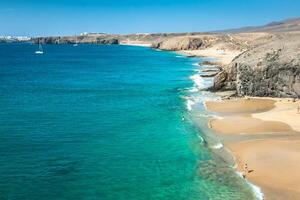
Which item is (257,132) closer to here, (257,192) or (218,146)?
(218,146)

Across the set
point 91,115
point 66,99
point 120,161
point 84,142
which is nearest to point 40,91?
point 66,99

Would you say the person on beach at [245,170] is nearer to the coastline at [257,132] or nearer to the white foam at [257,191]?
the coastline at [257,132]

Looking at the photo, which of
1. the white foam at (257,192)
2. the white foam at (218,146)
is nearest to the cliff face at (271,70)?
the white foam at (218,146)

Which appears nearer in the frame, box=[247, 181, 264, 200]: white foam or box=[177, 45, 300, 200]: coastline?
box=[247, 181, 264, 200]: white foam

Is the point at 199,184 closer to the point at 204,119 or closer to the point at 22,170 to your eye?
the point at 22,170

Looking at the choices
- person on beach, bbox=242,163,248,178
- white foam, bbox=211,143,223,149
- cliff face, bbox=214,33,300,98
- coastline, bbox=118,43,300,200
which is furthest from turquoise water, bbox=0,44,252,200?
cliff face, bbox=214,33,300,98

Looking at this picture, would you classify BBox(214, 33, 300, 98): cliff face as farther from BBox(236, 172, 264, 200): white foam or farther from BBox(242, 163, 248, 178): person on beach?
BBox(236, 172, 264, 200): white foam
